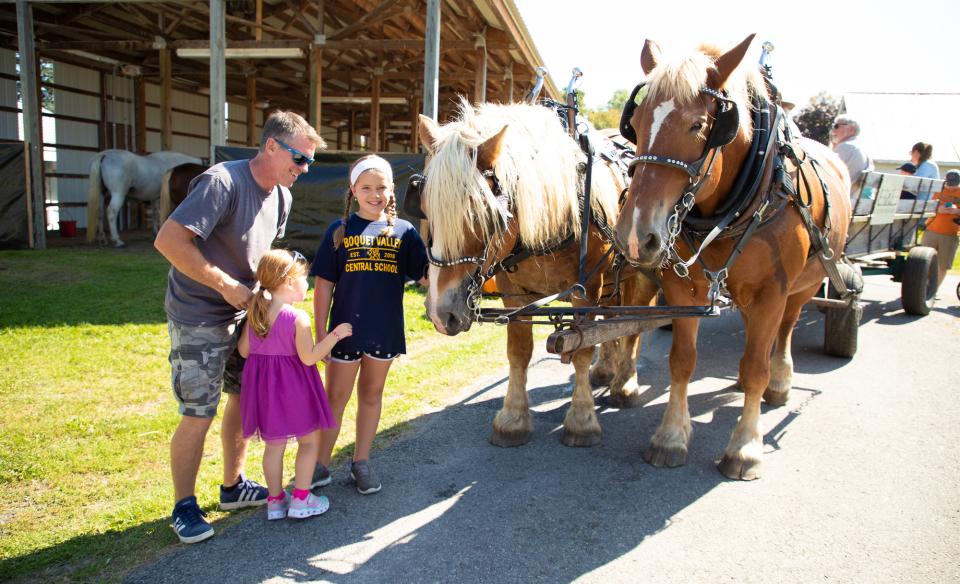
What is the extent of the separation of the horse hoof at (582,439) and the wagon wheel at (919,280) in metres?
5.49

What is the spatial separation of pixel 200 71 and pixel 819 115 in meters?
24.1

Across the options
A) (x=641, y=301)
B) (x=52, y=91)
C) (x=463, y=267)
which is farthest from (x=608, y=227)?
(x=52, y=91)

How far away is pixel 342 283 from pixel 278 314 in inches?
16.3

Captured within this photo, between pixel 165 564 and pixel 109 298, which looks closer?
pixel 165 564

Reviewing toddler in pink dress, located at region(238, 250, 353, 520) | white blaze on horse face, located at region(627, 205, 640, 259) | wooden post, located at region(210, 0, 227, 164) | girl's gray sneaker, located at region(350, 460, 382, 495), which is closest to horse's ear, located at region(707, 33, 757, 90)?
white blaze on horse face, located at region(627, 205, 640, 259)

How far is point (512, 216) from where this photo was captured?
271 centimetres

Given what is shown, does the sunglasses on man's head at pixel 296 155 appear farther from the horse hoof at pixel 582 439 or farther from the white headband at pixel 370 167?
the horse hoof at pixel 582 439

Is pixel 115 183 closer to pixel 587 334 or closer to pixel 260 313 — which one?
pixel 260 313

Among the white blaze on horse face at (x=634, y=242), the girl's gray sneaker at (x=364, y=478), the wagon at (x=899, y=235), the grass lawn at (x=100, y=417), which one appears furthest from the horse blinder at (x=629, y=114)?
the wagon at (x=899, y=235)

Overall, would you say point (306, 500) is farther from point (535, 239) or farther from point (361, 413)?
point (535, 239)

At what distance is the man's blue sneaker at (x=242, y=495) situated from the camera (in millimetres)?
2990

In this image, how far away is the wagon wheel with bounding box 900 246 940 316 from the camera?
6.92 m

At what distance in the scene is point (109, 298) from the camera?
7.39 metres

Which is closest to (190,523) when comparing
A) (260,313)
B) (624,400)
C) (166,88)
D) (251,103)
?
(260,313)
